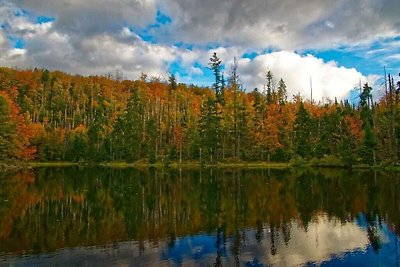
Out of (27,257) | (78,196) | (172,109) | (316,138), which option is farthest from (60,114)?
(27,257)

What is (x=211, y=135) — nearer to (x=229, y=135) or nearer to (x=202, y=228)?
(x=229, y=135)

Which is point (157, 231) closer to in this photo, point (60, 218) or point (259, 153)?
point (60, 218)

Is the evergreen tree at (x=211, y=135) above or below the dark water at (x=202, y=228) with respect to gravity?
above

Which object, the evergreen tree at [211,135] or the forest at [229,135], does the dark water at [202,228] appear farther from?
the evergreen tree at [211,135]

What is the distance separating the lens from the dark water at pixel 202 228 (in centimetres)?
1465

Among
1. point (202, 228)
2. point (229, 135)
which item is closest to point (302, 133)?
point (229, 135)

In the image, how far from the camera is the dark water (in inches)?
577

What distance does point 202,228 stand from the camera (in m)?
19.7

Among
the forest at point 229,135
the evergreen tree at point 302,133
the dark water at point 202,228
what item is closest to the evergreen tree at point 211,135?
the forest at point 229,135

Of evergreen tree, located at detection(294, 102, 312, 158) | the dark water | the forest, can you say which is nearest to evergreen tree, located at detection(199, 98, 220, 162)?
the forest

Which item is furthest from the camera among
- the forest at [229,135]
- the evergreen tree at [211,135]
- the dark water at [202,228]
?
the evergreen tree at [211,135]

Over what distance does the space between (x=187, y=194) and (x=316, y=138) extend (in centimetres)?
5341

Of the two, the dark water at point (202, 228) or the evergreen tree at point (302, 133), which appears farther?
the evergreen tree at point (302, 133)

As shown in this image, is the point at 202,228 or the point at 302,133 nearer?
the point at 202,228
